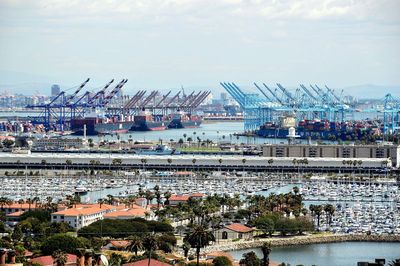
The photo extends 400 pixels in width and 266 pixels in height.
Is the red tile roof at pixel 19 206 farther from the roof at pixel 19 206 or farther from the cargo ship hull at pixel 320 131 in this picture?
the cargo ship hull at pixel 320 131

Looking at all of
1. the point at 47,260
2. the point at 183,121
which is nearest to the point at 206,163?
the point at 47,260

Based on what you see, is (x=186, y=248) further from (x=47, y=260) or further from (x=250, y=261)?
(x=47, y=260)

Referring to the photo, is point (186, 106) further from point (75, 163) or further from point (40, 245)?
point (40, 245)

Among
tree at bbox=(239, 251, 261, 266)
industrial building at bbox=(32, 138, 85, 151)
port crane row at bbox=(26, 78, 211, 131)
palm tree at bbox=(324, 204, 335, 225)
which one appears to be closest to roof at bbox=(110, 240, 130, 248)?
tree at bbox=(239, 251, 261, 266)

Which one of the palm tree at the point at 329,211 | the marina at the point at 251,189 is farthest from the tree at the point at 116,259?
the palm tree at the point at 329,211

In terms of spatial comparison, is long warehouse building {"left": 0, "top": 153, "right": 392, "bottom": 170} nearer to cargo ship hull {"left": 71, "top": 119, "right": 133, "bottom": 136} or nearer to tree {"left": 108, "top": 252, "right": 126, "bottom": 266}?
tree {"left": 108, "top": 252, "right": 126, "bottom": 266}

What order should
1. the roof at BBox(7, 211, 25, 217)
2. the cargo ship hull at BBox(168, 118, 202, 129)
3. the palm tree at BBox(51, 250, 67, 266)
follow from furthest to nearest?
the cargo ship hull at BBox(168, 118, 202, 129) < the roof at BBox(7, 211, 25, 217) < the palm tree at BBox(51, 250, 67, 266)

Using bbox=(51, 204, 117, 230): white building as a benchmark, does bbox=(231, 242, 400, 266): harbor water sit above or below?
below
